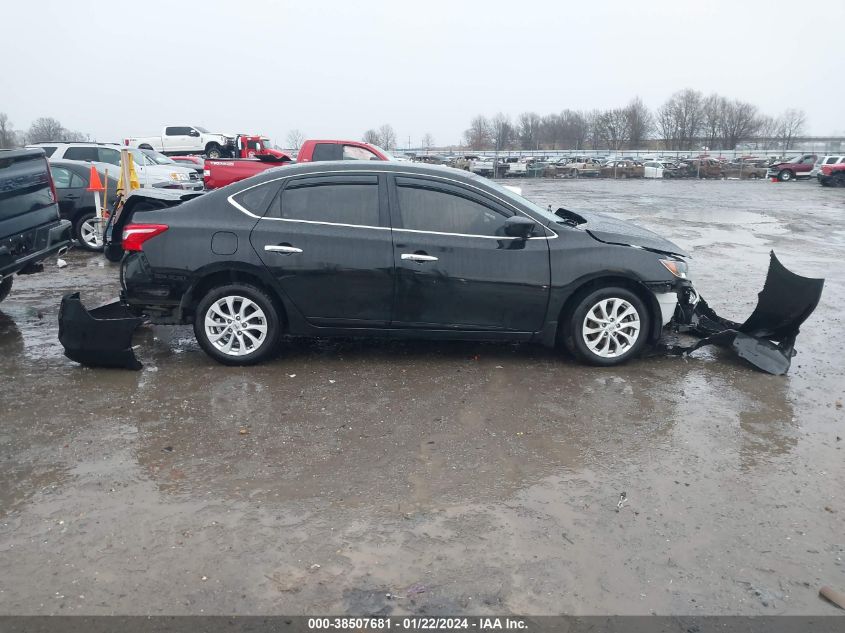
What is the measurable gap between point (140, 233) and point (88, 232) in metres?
6.92

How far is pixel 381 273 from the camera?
5594 millimetres

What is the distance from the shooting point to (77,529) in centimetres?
346

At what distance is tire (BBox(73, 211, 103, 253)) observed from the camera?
456 inches

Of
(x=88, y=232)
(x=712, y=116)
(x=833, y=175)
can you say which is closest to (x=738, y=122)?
(x=712, y=116)

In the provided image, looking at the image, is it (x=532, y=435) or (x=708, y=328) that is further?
(x=708, y=328)

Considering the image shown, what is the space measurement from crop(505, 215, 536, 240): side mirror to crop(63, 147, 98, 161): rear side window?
13.3 meters

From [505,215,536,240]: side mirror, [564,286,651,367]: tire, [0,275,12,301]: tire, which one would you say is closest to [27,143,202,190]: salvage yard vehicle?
[0,275,12,301]: tire

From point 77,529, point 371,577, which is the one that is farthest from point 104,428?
point 371,577

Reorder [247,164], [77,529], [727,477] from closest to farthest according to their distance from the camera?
1. [77,529]
2. [727,477]
3. [247,164]

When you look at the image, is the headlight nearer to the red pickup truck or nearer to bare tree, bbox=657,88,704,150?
the red pickup truck

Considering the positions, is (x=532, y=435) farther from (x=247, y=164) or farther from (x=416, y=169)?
(x=247, y=164)

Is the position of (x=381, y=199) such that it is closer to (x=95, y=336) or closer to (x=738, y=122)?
(x=95, y=336)

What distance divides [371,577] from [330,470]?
104 centimetres

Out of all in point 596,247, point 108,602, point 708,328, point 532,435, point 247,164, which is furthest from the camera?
point 247,164
